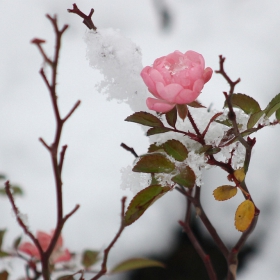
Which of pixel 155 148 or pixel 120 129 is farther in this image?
pixel 120 129

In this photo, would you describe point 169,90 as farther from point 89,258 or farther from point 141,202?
point 89,258

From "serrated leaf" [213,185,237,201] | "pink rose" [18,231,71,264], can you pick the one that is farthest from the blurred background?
"serrated leaf" [213,185,237,201]

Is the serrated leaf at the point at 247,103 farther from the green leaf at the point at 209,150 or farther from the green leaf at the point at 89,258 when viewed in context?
the green leaf at the point at 89,258

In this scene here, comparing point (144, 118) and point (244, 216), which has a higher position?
point (144, 118)

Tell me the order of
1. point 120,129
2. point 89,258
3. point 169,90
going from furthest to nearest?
point 120,129 → point 89,258 → point 169,90

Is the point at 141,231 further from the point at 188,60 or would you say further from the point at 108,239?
the point at 188,60

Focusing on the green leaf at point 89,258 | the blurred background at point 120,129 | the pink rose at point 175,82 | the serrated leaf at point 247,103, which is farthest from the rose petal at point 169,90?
the blurred background at point 120,129

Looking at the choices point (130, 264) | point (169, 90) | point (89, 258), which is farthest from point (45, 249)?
point (169, 90)
